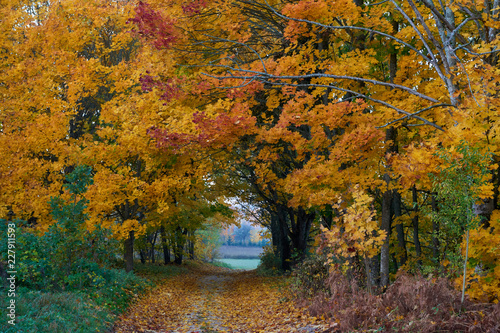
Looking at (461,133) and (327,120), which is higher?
(327,120)

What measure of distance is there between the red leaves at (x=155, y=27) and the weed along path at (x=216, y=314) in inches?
258

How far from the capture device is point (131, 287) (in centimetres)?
992

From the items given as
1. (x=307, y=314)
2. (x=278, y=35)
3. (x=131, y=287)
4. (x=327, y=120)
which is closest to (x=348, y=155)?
(x=327, y=120)

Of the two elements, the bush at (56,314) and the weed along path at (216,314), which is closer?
the bush at (56,314)

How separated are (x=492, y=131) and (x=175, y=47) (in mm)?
7864

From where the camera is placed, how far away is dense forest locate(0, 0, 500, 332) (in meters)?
5.17

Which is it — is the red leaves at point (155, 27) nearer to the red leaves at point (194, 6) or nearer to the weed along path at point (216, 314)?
the red leaves at point (194, 6)

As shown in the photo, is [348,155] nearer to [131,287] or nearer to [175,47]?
[175,47]

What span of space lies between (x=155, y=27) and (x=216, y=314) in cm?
736

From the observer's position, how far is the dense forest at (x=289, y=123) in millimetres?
5168

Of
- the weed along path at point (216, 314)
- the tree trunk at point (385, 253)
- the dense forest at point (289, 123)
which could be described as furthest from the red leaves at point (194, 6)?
the weed along path at point (216, 314)

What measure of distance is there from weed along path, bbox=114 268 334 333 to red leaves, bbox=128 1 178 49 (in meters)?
6.56

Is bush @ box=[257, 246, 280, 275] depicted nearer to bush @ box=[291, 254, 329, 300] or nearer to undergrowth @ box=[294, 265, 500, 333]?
bush @ box=[291, 254, 329, 300]

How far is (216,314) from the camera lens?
9.18m
